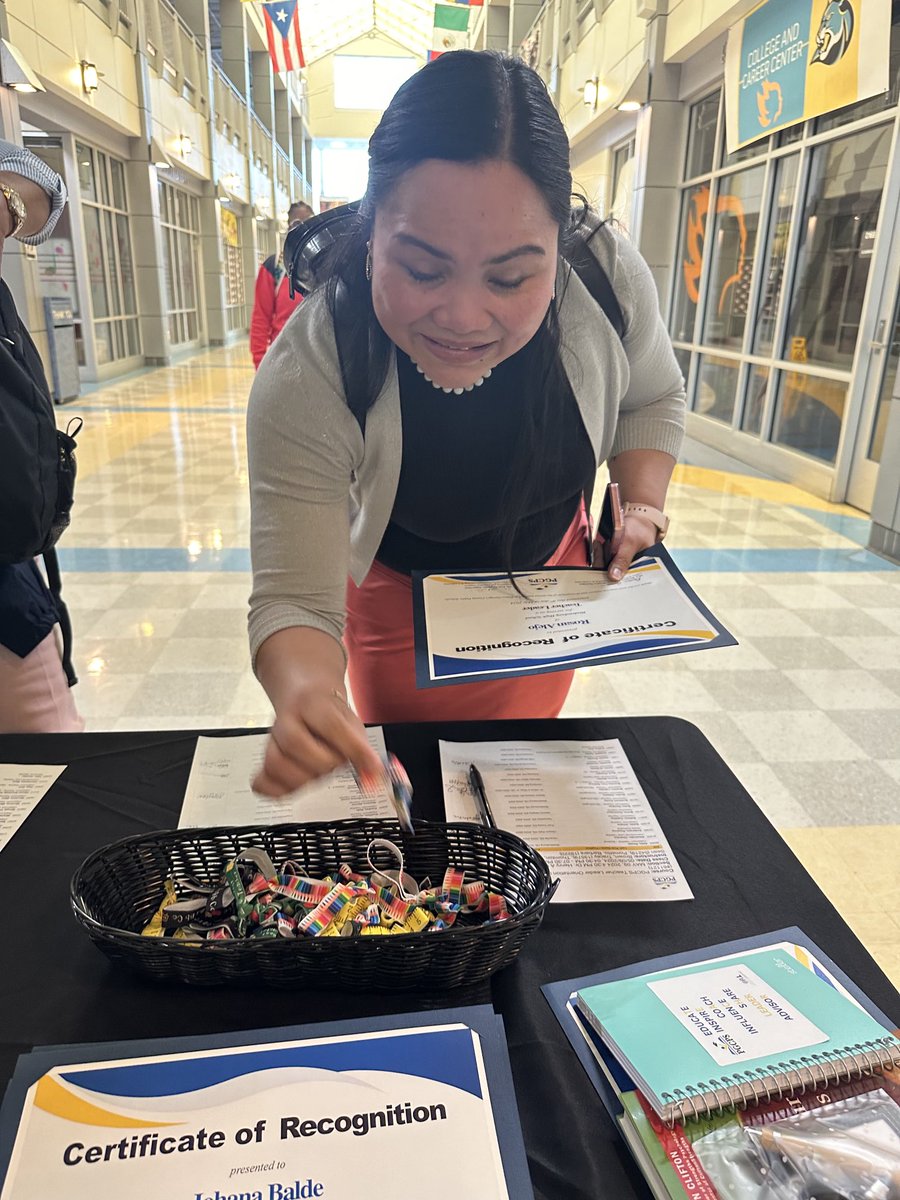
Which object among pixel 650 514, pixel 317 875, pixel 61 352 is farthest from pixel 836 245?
pixel 61 352

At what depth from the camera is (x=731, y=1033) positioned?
0.62 metres

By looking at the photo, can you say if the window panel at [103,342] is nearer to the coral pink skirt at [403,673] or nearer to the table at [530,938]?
the coral pink skirt at [403,673]

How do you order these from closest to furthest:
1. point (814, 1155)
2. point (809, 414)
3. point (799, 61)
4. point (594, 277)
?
1. point (814, 1155)
2. point (594, 277)
3. point (799, 61)
4. point (809, 414)

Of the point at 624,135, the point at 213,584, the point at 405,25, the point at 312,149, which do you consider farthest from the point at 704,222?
the point at 312,149

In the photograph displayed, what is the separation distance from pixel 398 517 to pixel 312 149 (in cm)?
3386

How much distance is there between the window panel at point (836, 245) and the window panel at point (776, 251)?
0.88ft

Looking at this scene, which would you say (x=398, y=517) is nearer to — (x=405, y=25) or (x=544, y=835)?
(x=544, y=835)

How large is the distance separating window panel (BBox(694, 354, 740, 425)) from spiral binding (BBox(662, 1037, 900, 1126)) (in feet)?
22.3

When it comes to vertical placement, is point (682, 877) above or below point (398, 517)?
below

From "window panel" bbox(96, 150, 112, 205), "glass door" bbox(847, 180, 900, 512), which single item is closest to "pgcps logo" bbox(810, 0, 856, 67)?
"glass door" bbox(847, 180, 900, 512)

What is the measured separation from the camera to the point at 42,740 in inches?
44.5

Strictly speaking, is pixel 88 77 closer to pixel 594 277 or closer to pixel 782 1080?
pixel 594 277

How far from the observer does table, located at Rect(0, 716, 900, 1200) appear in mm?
638

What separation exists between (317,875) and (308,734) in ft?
0.44
